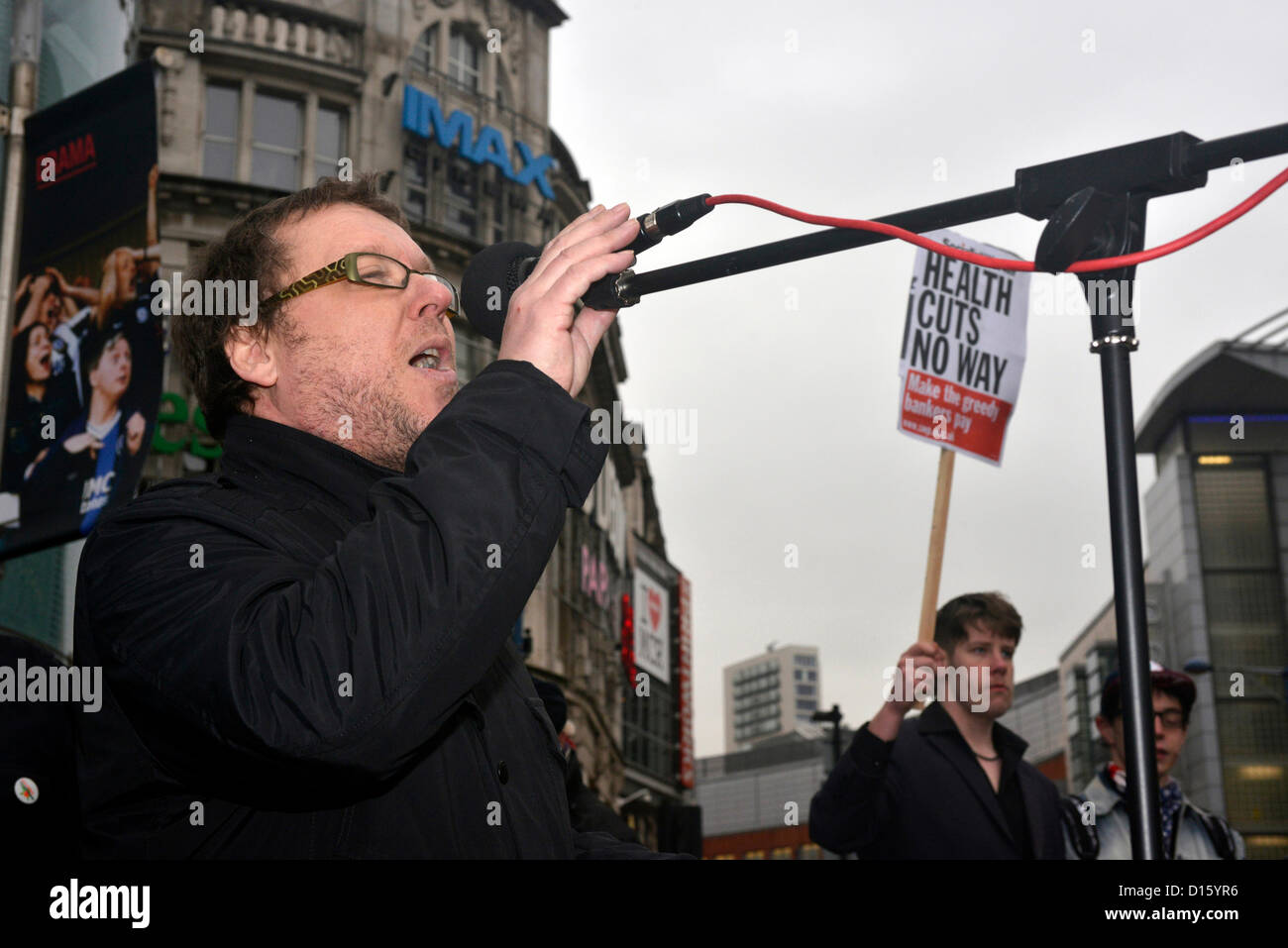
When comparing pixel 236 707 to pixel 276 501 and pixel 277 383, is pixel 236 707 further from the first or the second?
pixel 277 383

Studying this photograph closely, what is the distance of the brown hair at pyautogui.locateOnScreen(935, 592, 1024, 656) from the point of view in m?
5.07

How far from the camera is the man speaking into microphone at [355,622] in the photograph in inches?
63.2

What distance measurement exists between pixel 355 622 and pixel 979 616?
3858 millimetres

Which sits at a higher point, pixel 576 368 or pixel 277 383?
pixel 277 383

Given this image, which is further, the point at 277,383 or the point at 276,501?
the point at 277,383

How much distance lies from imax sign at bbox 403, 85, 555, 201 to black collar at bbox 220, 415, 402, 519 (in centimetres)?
2168

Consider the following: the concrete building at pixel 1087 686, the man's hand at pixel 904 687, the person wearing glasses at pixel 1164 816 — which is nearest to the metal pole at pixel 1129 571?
the man's hand at pixel 904 687

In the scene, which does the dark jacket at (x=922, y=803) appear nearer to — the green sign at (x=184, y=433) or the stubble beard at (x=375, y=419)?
the stubble beard at (x=375, y=419)

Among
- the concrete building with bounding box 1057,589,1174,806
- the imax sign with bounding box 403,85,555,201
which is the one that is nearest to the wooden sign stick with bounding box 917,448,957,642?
the imax sign with bounding box 403,85,555,201

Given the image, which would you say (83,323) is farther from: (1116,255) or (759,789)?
(759,789)

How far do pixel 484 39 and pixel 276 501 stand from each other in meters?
25.1

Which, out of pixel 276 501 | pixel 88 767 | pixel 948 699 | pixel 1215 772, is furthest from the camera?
pixel 1215 772

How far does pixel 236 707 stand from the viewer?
158 centimetres
